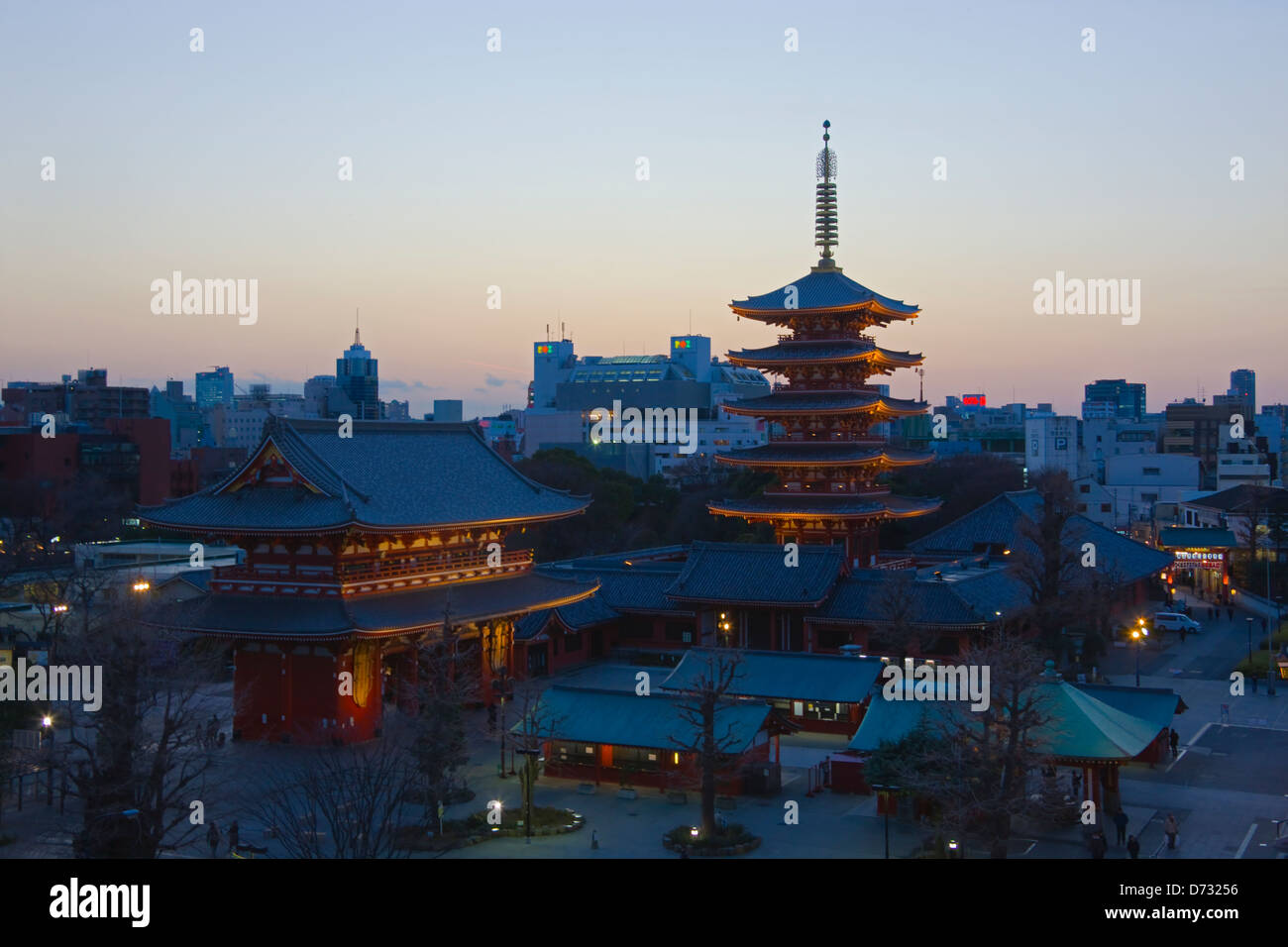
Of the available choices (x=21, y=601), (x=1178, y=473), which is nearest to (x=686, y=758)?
(x=21, y=601)

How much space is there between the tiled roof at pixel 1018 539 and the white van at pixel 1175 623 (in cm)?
235

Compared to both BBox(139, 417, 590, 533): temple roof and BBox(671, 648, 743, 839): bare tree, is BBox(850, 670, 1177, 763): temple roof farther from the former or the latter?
BBox(139, 417, 590, 533): temple roof

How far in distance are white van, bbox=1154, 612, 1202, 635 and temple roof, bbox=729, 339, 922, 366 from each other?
18.2 meters

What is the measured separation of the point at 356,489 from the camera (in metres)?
38.0

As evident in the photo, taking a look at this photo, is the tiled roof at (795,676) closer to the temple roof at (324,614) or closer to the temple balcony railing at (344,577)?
the temple roof at (324,614)

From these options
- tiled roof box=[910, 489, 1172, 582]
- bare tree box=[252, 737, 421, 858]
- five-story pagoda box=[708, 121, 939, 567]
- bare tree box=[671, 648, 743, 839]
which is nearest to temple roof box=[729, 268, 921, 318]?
five-story pagoda box=[708, 121, 939, 567]

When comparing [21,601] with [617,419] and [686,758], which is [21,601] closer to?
[686,758]

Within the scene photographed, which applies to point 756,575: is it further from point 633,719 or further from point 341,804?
point 341,804

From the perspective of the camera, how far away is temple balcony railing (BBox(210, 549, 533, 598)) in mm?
37188

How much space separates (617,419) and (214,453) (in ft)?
186

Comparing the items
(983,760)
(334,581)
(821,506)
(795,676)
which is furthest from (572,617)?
(983,760)

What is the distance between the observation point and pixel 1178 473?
104 metres

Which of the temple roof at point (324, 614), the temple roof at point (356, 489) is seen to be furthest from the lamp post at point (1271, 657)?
the temple roof at point (324, 614)

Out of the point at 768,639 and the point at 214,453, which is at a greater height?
the point at 214,453
